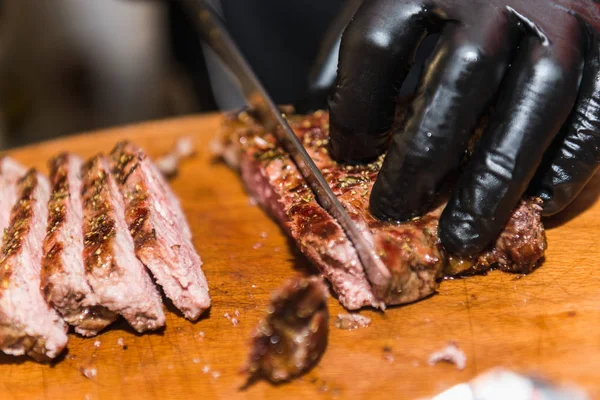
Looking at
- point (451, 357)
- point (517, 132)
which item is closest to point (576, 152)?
point (517, 132)

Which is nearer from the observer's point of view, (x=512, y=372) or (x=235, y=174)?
(x=512, y=372)

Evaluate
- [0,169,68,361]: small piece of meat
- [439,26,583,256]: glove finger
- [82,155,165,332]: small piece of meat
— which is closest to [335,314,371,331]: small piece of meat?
[439,26,583,256]: glove finger

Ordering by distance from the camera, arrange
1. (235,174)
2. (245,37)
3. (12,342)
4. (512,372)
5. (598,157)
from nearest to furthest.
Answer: (512,372) → (12,342) → (598,157) → (235,174) → (245,37)

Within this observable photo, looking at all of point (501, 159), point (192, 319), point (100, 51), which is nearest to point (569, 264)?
point (501, 159)

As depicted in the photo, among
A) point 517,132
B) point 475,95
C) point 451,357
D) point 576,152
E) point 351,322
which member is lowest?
point 351,322

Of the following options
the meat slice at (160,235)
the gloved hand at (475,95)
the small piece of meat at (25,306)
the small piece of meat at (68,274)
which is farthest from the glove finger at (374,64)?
the small piece of meat at (25,306)

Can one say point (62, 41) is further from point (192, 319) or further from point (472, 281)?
point (472, 281)

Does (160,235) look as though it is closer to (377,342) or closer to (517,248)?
(377,342)
